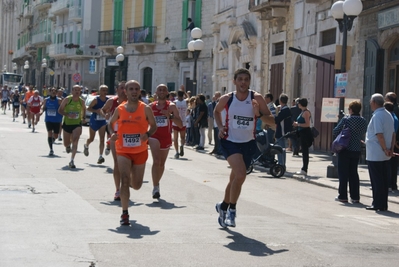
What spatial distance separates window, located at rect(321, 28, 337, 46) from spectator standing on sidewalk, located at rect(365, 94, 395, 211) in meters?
13.4

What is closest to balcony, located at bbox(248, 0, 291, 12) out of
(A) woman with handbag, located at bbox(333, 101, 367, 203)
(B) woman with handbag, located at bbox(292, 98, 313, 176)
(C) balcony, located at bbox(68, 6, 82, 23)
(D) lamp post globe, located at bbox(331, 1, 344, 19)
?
(D) lamp post globe, located at bbox(331, 1, 344, 19)

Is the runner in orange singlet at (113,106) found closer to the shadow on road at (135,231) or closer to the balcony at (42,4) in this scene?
the shadow on road at (135,231)

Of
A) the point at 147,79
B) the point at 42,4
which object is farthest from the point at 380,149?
the point at 42,4

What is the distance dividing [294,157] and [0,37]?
308ft

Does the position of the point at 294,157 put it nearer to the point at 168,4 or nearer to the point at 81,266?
the point at 81,266

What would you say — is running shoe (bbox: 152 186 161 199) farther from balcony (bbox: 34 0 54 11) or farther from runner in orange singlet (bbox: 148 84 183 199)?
balcony (bbox: 34 0 54 11)

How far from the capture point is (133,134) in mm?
10617

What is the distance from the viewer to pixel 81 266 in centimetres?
756

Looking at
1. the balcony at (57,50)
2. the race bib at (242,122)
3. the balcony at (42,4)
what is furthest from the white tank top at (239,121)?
the balcony at (42,4)

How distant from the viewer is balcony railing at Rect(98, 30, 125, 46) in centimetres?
5344

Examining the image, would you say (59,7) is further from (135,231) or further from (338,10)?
(135,231)

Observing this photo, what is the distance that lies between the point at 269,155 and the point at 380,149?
18.4 ft

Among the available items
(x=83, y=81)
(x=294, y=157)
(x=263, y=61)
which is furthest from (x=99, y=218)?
(x=83, y=81)

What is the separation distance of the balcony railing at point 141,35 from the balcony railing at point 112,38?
5.39 feet
